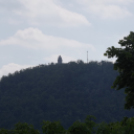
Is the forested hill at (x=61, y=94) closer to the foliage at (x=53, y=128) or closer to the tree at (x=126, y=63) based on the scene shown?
the tree at (x=126, y=63)

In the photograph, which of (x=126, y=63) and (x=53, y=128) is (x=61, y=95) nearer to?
(x=126, y=63)

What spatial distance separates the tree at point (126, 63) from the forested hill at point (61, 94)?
13011 cm

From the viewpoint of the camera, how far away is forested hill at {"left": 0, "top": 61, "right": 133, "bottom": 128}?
509ft

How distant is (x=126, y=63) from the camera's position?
45.7ft

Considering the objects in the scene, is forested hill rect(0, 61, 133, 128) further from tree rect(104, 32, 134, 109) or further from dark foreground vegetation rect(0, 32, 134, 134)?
tree rect(104, 32, 134, 109)

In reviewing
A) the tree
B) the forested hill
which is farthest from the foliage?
the forested hill

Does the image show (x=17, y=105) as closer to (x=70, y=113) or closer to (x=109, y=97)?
(x=70, y=113)

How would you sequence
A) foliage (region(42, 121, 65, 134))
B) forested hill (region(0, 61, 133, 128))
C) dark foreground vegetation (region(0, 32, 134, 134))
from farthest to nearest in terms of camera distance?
forested hill (region(0, 61, 133, 128)), dark foreground vegetation (region(0, 32, 134, 134)), foliage (region(42, 121, 65, 134))

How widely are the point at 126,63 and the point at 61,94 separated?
539ft

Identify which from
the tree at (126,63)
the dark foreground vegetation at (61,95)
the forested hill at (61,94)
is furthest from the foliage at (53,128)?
the forested hill at (61,94)

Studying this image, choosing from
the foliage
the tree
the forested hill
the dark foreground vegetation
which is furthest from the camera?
the forested hill

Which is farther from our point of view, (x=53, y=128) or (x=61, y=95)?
(x=61, y=95)

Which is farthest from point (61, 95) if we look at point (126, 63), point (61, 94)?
point (126, 63)

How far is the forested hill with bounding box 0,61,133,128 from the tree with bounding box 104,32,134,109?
130 m
